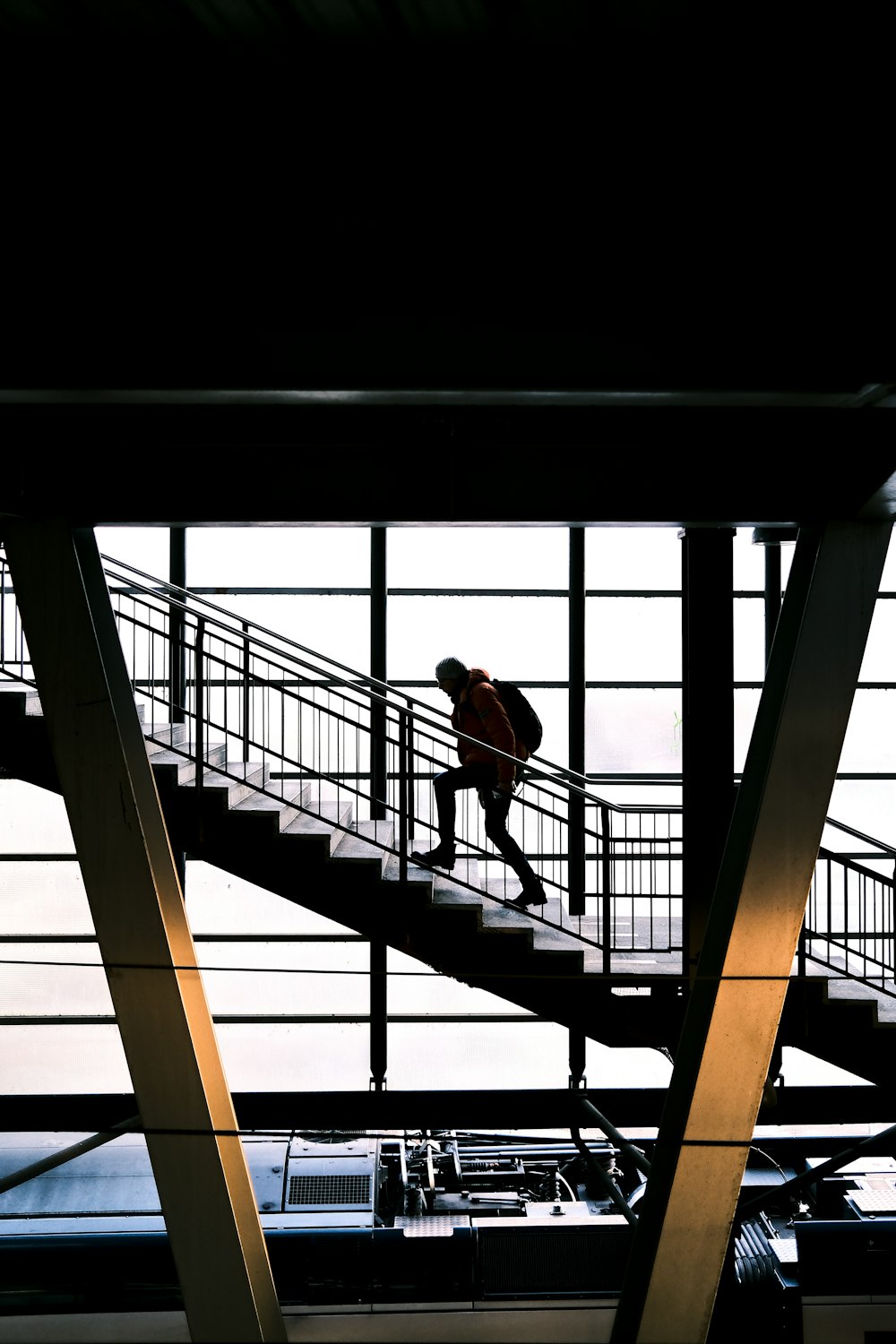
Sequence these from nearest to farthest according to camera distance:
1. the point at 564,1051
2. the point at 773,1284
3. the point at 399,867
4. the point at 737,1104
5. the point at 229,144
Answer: the point at 229,144
the point at 737,1104
the point at 773,1284
the point at 399,867
the point at 564,1051

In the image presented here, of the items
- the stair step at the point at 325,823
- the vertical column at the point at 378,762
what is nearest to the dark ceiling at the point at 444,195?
the stair step at the point at 325,823

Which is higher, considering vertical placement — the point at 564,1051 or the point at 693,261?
the point at 693,261

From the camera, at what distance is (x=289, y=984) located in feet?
30.2

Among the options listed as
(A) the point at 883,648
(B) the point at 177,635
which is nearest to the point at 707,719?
(A) the point at 883,648

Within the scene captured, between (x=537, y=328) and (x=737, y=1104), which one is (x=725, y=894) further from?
(x=537, y=328)

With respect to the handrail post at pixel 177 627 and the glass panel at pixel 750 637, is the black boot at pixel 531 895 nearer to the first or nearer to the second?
the handrail post at pixel 177 627

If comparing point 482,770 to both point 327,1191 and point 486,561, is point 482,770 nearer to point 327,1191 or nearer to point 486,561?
point 327,1191

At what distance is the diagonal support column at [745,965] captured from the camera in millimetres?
3574

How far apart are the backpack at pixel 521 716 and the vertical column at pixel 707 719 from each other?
1124 millimetres

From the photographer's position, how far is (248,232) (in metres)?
2.62

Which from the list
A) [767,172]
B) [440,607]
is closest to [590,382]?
[767,172]

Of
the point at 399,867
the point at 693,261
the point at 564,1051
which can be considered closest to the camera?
the point at 693,261

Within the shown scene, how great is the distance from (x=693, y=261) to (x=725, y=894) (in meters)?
2.28

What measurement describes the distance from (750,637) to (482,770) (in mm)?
4111
